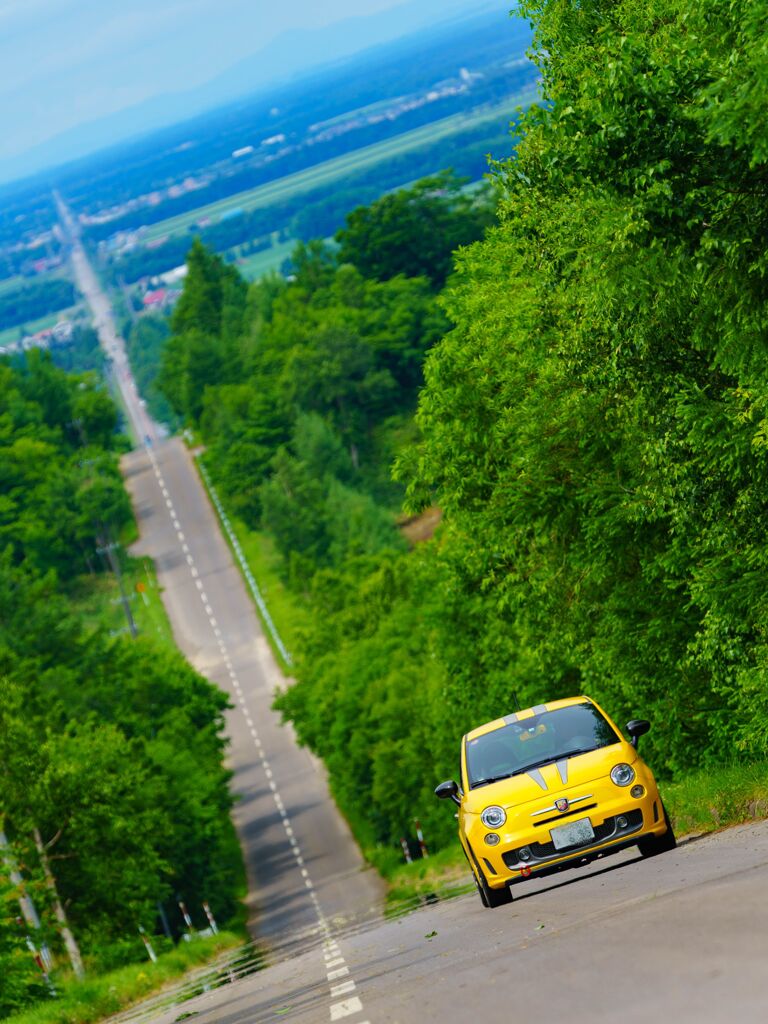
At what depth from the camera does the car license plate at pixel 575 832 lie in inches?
589

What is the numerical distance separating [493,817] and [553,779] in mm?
647

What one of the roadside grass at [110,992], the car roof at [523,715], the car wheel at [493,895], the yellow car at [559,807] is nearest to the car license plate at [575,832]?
the yellow car at [559,807]

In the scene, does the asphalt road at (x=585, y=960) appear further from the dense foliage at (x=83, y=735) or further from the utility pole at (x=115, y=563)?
the utility pole at (x=115, y=563)

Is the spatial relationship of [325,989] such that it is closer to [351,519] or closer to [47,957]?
[47,957]

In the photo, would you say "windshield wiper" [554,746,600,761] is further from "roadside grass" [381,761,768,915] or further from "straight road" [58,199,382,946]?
"straight road" [58,199,382,946]

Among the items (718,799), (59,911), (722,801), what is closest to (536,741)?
(722,801)

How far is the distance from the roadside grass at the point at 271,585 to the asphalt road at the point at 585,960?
90105 mm

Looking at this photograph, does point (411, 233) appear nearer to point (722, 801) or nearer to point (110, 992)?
point (110, 992)

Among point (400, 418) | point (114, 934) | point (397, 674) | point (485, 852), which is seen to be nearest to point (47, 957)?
point (114, 934)

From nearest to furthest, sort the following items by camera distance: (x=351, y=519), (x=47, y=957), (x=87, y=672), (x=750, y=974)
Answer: (x=750, y=974) < (x=47, y=957) < (x=87, y=672) < (x=351, y=519)

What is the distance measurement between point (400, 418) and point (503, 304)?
10419 cm

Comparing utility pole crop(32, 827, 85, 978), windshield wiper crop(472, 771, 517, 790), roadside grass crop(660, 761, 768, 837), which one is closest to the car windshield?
windshield wiper crop(472, 771, 517, 790)

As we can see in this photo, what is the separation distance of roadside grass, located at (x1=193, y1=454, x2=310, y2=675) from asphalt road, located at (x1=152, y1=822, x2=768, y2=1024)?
90.1 meters

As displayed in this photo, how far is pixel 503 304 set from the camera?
27.4m
